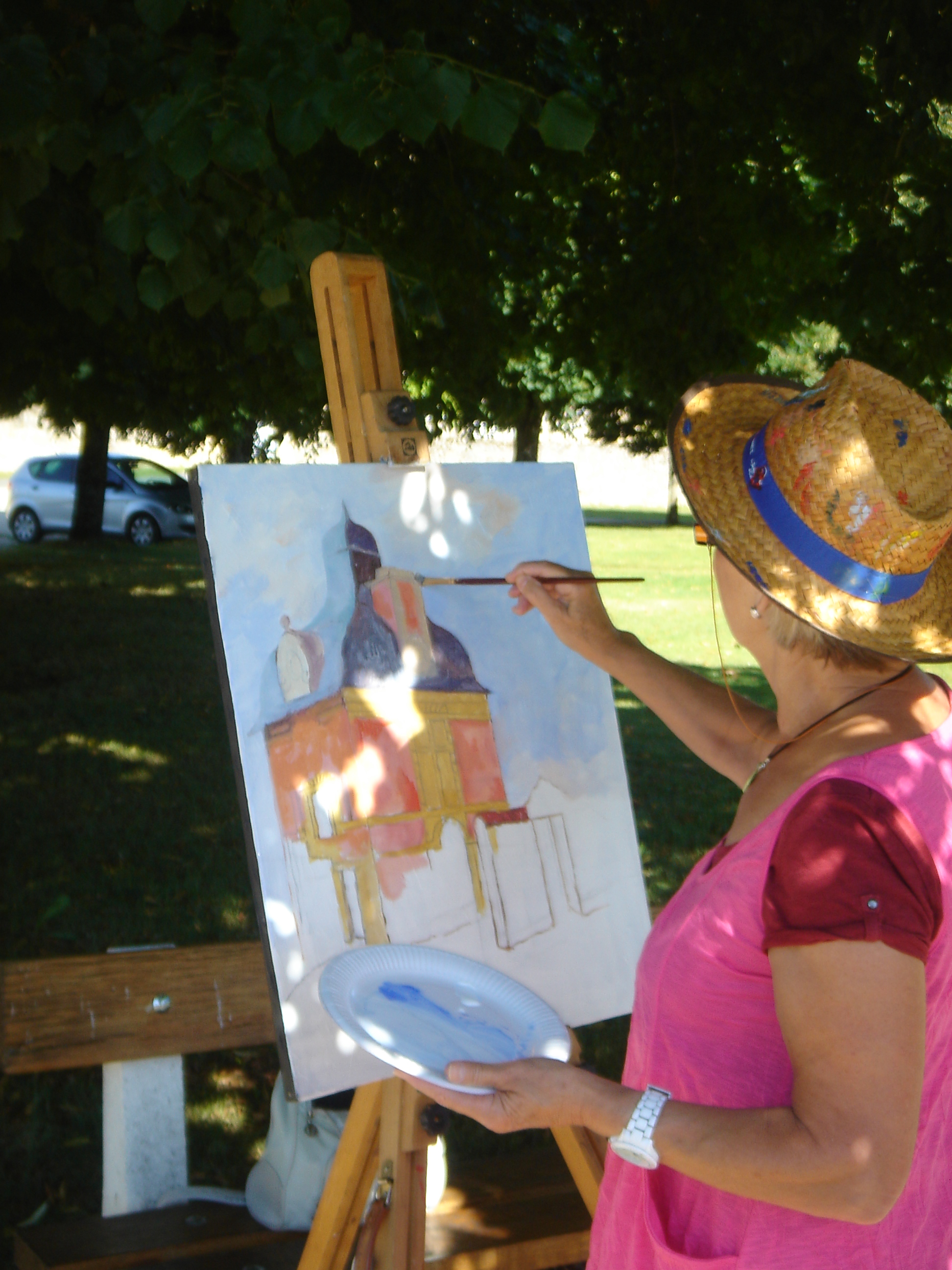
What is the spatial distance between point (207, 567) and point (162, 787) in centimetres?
397

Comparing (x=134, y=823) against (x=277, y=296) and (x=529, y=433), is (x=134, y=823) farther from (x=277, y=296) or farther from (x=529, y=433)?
(x=529, y=433)

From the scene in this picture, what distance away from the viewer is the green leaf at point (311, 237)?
2564mm

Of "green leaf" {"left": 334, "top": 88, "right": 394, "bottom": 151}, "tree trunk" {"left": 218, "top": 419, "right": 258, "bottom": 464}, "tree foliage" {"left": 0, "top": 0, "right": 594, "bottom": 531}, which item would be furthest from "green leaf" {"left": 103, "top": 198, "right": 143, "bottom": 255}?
"tree trunk" {"left": 218, "top": 419, "right": 258, "bottom": 464}

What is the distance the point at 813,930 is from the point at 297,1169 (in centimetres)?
142

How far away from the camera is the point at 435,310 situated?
3.10m

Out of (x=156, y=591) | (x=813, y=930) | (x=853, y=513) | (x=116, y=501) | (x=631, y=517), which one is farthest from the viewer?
(x=631, y=517)

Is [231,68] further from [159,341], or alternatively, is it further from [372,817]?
[159,341]

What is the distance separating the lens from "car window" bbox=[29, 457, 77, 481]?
15.2 meters

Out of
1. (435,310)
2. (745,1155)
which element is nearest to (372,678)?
(745,1155)

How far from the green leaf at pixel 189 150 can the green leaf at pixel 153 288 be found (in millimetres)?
507

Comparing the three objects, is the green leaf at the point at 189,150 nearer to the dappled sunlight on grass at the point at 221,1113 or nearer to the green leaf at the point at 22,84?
the green leaf at the point at 22,84

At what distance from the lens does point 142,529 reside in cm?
1568

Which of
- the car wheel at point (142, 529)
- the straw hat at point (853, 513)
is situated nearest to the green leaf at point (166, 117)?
the straw hat at point (853, 513)

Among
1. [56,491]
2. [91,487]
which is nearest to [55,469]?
[56,491]
